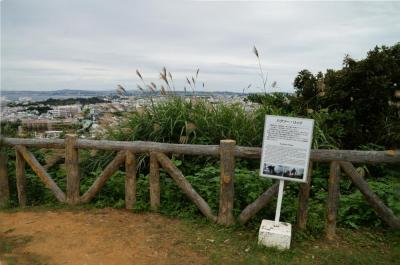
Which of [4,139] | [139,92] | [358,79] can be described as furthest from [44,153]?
[358,79]

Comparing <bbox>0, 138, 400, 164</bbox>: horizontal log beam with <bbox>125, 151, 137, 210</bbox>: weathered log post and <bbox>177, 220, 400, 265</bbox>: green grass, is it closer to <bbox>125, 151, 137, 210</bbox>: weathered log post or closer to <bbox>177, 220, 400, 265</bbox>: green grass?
<bbox>125, 151, 137, 210</bbox>: weathered log post

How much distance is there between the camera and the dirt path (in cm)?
396

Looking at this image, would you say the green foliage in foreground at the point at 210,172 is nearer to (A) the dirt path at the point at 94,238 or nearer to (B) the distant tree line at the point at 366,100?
(B) the distant tree line at the point at 366,100

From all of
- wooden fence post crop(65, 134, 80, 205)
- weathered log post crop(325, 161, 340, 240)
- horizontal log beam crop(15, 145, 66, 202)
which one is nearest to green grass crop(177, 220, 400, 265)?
weathered log post crop(325, 161, 340, 240)

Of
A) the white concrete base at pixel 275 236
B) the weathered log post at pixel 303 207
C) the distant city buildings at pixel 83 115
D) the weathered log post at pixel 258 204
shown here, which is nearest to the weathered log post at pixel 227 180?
the weathered log post at pixel 258 204

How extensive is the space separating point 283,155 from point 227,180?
820 mm

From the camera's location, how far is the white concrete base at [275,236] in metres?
4.04

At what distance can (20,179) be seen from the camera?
235 inches

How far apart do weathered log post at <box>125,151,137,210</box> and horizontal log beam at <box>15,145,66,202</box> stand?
1.08 metres

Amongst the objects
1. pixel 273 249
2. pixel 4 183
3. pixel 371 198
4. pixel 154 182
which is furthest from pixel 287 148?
pixel 4 183

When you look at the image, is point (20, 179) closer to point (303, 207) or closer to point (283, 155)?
point (283, 155)

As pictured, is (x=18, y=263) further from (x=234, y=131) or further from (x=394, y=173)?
(x=394, y=173)

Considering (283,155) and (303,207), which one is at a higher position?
(283,155)

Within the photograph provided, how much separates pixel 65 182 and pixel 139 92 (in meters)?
2.26
